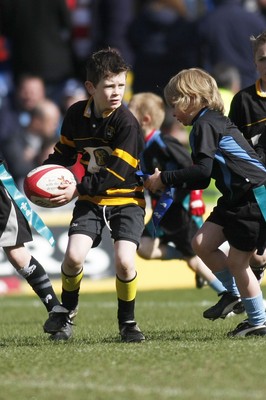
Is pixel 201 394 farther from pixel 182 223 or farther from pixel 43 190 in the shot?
pixel 182 223

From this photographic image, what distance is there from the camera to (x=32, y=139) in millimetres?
15102

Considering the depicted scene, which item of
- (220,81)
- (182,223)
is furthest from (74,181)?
(220,81)

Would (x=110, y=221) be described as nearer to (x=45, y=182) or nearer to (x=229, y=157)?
(x=45, y=182)

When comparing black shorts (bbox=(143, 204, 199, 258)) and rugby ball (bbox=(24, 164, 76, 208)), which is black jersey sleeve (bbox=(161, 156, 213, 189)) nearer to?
rugby ball (bbox=(24, 164, 76, 208))

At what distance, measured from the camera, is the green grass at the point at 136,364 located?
5.52 metres

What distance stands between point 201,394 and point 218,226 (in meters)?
2.22

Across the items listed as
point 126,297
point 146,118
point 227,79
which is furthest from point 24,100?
point 126,297

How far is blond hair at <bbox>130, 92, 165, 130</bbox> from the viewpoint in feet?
31.0

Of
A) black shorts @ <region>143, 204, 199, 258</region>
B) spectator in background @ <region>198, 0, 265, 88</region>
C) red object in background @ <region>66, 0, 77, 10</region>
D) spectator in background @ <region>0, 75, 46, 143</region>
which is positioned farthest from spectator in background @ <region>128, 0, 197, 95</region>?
black shorts @ <region>143, 204, 199, 258</region>

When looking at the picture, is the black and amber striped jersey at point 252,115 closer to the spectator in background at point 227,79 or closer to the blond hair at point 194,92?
the blond hair at point 194,92

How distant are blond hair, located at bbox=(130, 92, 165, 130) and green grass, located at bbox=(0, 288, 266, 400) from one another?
5.53 feet

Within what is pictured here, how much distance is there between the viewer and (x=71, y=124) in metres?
7.57

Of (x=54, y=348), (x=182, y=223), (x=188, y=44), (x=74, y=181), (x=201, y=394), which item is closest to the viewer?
(x=201, y=394)

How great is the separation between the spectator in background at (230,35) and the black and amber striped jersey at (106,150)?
6817 millimetres
